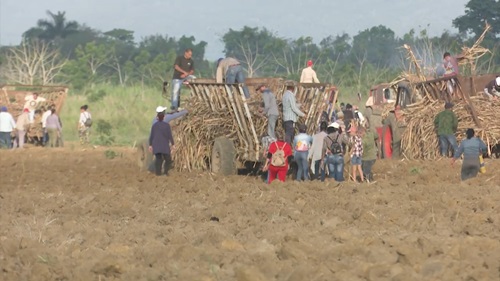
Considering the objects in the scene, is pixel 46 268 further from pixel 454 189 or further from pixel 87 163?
pixel 87 163

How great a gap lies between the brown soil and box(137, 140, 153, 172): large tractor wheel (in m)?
2.07

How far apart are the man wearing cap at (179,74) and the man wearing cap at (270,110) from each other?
86.7 inches

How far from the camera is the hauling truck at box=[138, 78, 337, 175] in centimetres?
1875

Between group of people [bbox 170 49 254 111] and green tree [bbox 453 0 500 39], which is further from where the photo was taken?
green tree [bbox 453 0 500 39]

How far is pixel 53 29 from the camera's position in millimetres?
89438

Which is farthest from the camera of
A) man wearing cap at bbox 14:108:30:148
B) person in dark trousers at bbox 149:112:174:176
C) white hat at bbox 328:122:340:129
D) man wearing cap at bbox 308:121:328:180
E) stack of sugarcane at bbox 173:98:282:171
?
man wearing cap at bbox 14:108:30:148

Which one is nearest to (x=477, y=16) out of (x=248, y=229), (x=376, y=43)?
(x=376, y=43)

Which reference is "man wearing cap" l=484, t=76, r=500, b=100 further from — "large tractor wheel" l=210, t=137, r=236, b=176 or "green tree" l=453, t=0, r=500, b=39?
"green tree" l=453, t=0, r=500, b=39

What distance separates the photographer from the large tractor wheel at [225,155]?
61.3ft

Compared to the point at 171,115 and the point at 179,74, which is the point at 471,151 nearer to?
the point at 171,115

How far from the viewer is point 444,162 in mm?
20734

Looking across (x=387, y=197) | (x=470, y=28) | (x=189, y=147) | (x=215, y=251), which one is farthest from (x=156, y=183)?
(x=470, y=28)

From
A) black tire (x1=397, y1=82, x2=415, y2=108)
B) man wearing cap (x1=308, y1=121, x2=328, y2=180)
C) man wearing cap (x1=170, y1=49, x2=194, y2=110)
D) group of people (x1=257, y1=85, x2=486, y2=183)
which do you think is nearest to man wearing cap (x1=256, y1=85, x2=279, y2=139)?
group of people (x1=257, y1=85, x2=486, y2=183)

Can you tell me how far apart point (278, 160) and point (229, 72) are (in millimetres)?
2651
